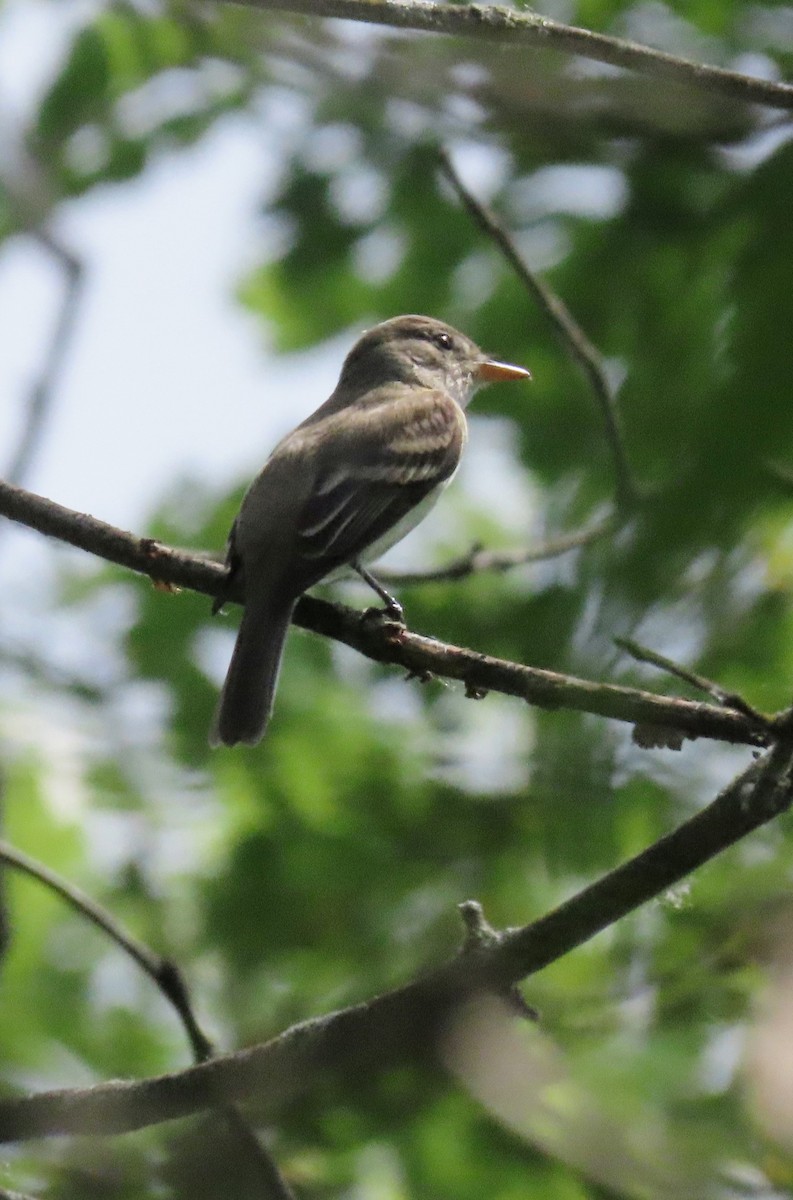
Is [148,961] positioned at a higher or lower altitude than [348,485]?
lower

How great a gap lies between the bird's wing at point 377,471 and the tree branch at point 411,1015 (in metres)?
1.83

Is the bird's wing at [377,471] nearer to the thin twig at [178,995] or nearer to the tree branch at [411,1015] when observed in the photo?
the thin twig at [178,995]

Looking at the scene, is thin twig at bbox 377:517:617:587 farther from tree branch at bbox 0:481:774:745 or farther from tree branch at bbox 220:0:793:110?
tree branch at bbox 220:0:793:110

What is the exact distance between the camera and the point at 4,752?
17.6 ft

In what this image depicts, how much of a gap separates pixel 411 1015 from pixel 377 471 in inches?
105

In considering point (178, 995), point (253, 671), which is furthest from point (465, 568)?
point (178, 995)

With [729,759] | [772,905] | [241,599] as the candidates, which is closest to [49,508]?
[241,599]

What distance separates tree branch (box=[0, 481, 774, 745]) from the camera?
226cm

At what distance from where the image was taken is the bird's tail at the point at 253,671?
3904 mm

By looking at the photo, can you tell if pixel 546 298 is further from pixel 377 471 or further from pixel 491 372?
pixel 491 372

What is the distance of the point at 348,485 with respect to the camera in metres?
4.62

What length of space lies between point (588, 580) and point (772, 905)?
2.70 meters

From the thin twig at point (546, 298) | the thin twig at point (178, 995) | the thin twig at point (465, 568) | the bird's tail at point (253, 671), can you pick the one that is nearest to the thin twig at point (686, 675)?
the thin twig at point (546, 298)

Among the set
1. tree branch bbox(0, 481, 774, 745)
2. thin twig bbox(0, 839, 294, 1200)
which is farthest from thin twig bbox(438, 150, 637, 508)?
thin twig bbox(0, 839, 294, 1200)
